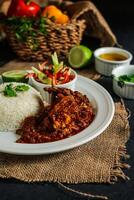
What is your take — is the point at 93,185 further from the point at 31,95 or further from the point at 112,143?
the point at 31,95

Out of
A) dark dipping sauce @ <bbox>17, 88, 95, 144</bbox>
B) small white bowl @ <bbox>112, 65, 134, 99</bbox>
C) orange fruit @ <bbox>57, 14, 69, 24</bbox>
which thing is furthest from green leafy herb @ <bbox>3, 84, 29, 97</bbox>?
orange fruit @ <bbox>57, 14, 69, 24</bbox>

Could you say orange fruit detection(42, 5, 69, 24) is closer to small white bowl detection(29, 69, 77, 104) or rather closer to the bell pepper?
the bell pepper

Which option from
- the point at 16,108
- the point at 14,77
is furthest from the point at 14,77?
the point at 16,108

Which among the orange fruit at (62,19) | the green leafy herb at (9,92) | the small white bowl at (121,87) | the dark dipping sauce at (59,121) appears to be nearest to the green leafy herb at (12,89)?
the green leafy herb at (9,92)

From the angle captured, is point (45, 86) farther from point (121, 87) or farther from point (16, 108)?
point (121, 87)

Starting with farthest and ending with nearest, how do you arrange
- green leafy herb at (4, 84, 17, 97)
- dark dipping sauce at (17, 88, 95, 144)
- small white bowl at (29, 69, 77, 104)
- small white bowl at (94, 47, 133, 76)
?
small white bowl at (94, 47, 133, 76) < small white bowl at (29, 69, 77, 104) < green leafy herb at (4, 84, 17, 97) < dark dipping sauce at (17, 88, 95, 144)

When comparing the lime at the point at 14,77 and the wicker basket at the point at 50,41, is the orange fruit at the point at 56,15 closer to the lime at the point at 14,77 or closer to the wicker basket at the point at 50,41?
the wicker basket at the point at 50,41
